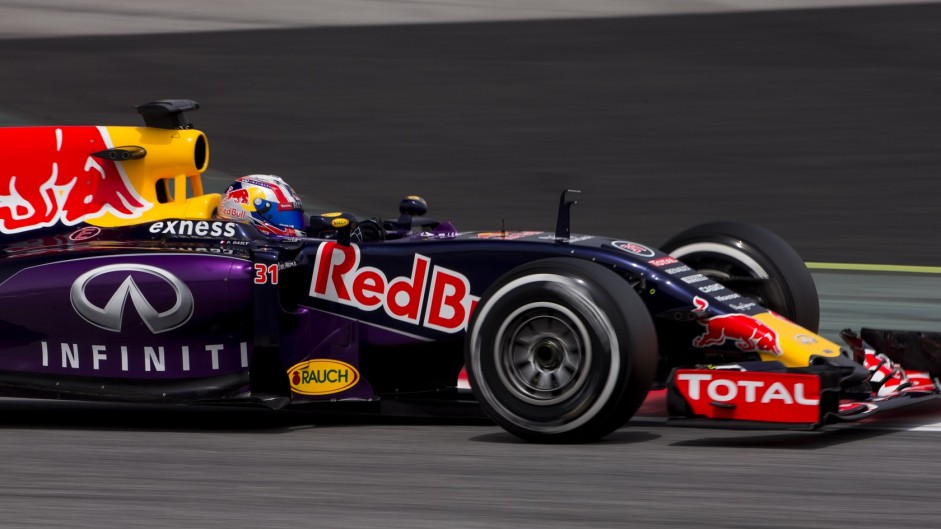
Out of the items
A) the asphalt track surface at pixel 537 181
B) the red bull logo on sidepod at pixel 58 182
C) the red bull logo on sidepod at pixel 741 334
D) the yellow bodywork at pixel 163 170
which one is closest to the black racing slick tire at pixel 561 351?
the asphalt track surface at pixel 537 181

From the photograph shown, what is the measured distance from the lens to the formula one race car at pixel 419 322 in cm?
546

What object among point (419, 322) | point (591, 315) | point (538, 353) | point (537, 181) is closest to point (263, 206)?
point (419, 322)

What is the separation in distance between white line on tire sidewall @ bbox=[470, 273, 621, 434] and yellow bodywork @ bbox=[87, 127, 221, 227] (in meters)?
1.91

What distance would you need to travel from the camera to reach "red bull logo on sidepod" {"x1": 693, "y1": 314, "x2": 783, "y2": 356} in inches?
228

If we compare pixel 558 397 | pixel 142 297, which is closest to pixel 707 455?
pixel 558 397

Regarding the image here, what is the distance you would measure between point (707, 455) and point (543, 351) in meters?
0.72

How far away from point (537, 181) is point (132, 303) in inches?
351

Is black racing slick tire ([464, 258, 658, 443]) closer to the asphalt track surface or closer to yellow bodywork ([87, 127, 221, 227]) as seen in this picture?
the asphalt track surface

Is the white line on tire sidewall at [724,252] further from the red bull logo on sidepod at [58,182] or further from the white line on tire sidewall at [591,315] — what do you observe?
the red bull logo on sidepod at [58,182]

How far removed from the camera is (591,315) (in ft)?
17.7

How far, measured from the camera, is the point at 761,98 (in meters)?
16.2

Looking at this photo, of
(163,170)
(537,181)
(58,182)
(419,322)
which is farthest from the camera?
(537,181)

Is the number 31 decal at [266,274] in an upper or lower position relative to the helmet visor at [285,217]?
lower

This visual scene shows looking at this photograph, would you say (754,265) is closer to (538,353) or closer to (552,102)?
(538,353)
